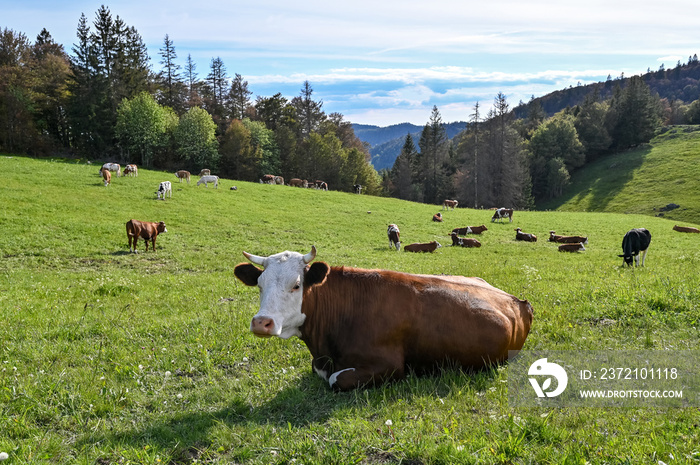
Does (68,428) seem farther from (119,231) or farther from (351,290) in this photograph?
(119,231)

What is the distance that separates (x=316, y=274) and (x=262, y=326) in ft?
3.37

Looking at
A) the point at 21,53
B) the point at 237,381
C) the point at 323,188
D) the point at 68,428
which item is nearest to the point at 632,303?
the point at 237,381

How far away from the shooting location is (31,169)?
1443 inches

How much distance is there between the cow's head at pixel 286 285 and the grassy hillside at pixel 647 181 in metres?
72.5

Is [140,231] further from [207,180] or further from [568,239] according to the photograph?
[568,239]

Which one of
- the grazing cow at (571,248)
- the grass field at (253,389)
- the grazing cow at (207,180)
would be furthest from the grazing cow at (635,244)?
the grazing cow at (207,180)

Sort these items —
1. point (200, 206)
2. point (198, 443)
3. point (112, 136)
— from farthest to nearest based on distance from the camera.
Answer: point (112, 136), point (200, 206), point (198, 443)

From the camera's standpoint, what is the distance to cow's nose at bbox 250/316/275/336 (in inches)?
193

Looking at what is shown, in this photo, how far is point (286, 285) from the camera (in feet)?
17.7

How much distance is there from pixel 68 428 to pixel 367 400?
3280mm

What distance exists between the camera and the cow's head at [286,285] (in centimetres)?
526

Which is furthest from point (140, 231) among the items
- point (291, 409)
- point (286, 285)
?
point (291, 409)

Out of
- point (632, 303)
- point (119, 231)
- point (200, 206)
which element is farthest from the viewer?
point (200, 206)

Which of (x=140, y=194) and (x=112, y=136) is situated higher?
(x=112, y=136)
